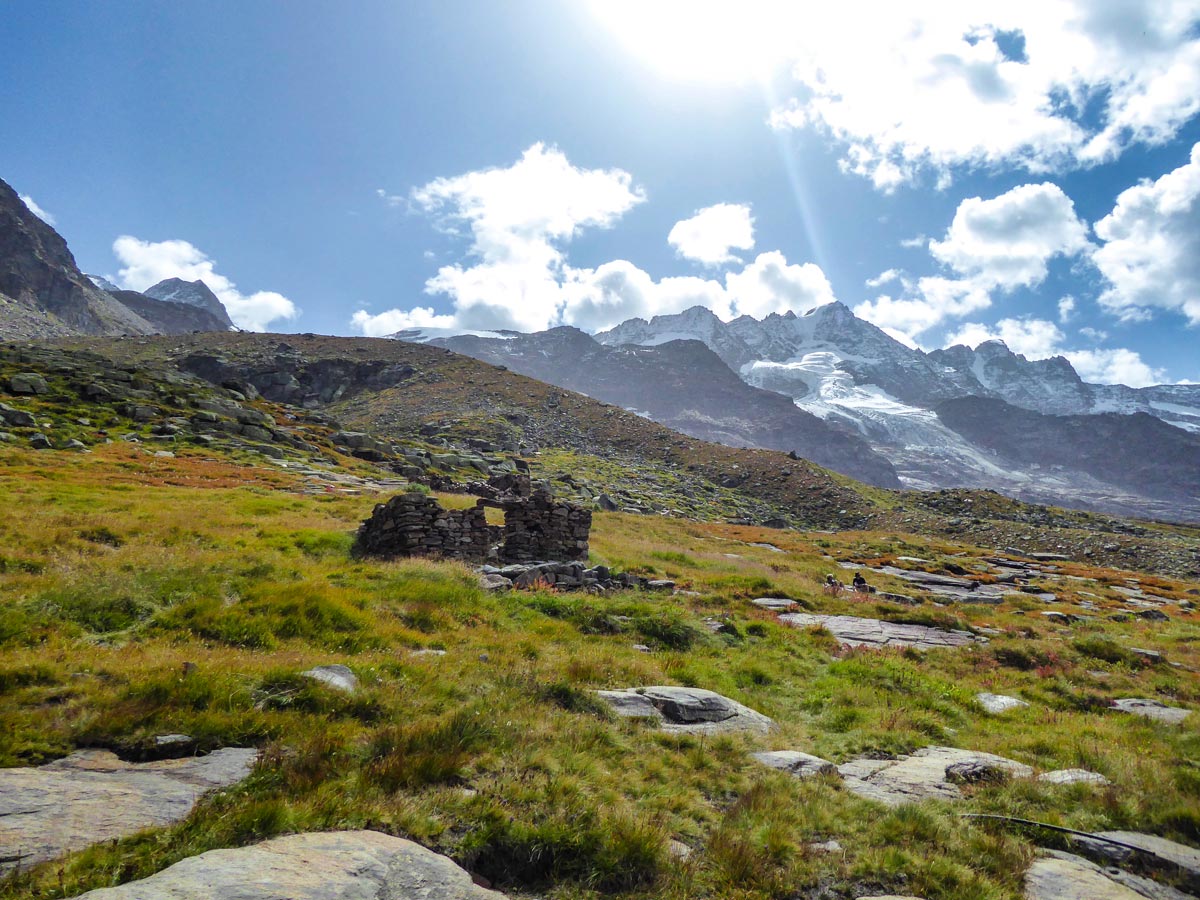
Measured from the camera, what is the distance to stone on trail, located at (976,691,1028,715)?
36.5 ft

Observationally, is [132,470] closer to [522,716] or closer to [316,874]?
[522,716]

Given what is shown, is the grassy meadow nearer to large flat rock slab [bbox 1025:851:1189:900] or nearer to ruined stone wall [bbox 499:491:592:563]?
large flat rock slab [bbox 1025:851:1189:900]

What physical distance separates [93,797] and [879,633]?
1787 centimetres

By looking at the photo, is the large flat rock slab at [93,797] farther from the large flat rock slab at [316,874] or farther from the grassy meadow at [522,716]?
the large flat rock slab at [316,874]

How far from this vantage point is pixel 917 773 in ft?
25.1

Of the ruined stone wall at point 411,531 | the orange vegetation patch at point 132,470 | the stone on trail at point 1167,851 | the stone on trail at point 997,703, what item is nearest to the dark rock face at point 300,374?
the orange vegetation patch at point 132,470

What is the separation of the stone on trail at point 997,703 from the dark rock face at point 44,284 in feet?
641

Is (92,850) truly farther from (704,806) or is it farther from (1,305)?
(1,305)

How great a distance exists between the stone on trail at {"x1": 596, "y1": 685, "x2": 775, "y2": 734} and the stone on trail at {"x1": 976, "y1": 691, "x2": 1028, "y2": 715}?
17.1ft

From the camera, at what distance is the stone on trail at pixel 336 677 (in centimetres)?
706

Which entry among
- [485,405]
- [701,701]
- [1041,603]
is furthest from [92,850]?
[485,405]

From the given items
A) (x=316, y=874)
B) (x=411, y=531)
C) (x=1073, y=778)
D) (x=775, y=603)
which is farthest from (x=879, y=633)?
(x=316, y=874)

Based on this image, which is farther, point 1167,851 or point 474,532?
point 474,532

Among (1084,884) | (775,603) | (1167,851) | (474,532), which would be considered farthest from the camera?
(474,532)
